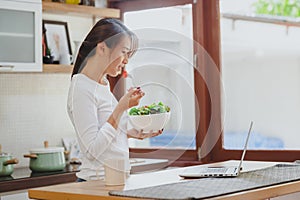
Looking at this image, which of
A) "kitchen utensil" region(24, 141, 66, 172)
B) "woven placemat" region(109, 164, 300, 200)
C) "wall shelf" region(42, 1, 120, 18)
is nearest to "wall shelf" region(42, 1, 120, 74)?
"wall shelf" region(42, 1, 120, 18)

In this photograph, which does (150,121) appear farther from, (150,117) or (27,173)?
(27,173)

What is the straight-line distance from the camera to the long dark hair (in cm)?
263

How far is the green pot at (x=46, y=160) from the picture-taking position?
3838 mm

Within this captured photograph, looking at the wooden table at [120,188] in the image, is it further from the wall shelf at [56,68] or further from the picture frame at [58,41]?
the picture frame at [58,41]

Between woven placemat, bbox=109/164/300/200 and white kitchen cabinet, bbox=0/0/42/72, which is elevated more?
white kitchen cabinet, bbox=0/0/42/72

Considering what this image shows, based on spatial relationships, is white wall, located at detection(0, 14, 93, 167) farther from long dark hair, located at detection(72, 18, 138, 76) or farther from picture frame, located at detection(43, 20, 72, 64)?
long dark hair, located at detection(72, 18, 138, 76)

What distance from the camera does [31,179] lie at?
11.8ft

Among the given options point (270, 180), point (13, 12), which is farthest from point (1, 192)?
point (270, 180)

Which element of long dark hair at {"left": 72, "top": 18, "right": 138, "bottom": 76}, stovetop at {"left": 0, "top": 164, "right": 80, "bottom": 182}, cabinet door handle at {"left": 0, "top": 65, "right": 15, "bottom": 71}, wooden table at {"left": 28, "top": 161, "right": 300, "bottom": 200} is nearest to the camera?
wooden table at {"left": 28, "top": 161, "right": 300, "bottom": 200}

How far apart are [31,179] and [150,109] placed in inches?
54.4

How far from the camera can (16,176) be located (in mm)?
3678

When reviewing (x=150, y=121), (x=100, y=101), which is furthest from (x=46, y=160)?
(x=150, y=121)

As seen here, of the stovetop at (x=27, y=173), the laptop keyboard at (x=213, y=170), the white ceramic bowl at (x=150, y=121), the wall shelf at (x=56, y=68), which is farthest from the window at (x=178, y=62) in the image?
the white ceramic bowl at (x=150, y=121)

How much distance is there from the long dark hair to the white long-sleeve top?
0.45ft
